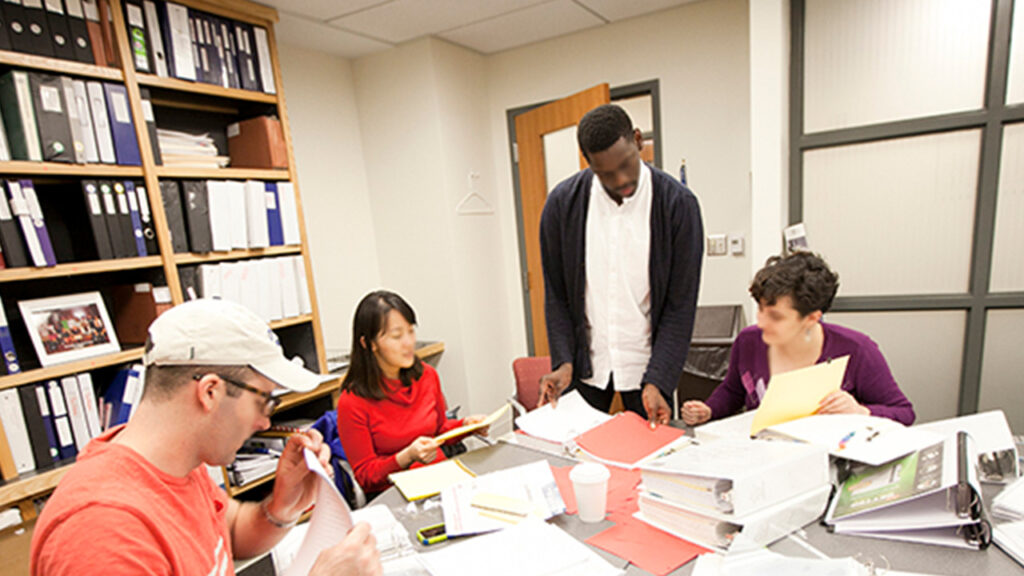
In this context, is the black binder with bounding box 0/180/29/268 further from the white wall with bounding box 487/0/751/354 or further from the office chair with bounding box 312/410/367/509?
the white wall with bounding box 487/0/751/354

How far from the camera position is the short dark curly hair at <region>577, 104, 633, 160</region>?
55.9 inches

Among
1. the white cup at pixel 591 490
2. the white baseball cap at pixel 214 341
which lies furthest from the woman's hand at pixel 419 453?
the white baseball cap at pixel 214 341

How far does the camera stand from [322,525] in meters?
1.00

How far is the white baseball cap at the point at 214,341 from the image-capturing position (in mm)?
799

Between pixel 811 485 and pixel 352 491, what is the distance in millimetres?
1370

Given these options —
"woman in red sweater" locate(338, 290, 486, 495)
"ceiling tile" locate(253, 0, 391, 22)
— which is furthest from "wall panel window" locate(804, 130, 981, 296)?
"ceiling tile" locate(253, 0, 391, 22)

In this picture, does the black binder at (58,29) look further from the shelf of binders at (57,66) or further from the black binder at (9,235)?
the black binder at (9,235)

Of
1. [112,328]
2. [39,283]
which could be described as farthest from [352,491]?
[39,283]

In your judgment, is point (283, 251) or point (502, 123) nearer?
point (283, 251)

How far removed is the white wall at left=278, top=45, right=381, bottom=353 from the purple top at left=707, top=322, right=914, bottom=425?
93.3 inches

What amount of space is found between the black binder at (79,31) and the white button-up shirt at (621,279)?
192cm

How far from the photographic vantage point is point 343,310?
10.6 ft

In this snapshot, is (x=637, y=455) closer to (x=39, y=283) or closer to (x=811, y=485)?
(x=811, y=485)

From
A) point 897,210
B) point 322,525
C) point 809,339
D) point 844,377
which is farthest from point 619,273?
point 897,210
